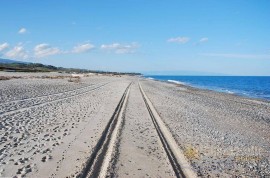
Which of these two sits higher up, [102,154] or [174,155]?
[102,154]

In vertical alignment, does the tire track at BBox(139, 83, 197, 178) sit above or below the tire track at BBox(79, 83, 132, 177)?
below

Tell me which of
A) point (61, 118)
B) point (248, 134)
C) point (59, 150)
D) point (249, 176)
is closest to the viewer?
point (249, 176)

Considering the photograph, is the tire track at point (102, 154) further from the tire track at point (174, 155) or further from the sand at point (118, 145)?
the tire track at point (174, 155)

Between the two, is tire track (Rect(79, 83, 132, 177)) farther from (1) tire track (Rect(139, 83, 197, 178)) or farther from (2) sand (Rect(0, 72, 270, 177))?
(1) tire track (Rect(139, 83, 197, 178))

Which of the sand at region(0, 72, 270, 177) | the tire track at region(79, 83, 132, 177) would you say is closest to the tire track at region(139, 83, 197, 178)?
the sand at region(0, 72, 270, 177)

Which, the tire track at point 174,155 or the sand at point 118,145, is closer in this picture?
the sand at point 118,145

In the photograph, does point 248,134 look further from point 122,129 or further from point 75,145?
point 75,145

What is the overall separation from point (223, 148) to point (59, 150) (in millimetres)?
6003

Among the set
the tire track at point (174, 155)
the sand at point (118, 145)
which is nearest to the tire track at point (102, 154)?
the sand at point (118, 145)

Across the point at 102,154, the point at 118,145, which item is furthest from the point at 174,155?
the point at 102,154

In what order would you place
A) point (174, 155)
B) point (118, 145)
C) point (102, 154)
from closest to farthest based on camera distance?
point (102, 154) → point (174, 155) → point (118, 145)

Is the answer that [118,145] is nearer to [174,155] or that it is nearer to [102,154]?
[102,154]

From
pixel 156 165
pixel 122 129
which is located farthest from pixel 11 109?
pixel 156 165

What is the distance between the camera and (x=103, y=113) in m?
19.0
